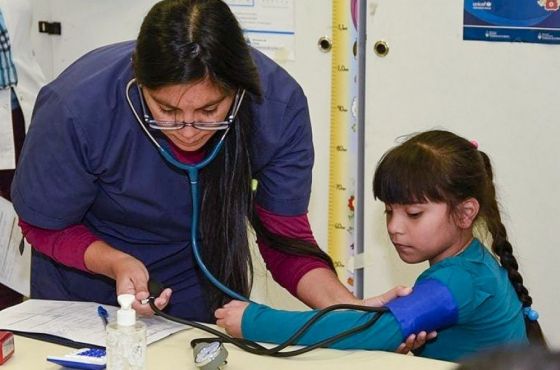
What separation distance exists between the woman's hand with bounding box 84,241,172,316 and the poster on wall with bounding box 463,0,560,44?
1.28 meters

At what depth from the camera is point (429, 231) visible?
5.89 feet

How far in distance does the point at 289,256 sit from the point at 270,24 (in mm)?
1213

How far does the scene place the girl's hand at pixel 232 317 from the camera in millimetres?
1551

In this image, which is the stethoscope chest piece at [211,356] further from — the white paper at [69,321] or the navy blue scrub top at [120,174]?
the navy blue scrub top at [120,174]

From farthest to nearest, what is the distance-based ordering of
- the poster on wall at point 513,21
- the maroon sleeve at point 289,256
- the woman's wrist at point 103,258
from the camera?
1. the poster on wall at point 513,21
2. the maroon sleeve at point 289,256
3. the woman's wrist at point 103,258

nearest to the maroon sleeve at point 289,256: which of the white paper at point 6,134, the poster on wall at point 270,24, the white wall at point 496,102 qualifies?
the white wall at point 496,102

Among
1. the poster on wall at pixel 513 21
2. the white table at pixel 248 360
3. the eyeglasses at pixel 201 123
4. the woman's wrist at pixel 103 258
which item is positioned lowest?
the white table at pixel 248 360

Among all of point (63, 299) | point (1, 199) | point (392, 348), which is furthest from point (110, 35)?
point (392, 348)

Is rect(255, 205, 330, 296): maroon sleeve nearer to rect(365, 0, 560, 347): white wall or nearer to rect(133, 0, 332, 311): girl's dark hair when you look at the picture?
rect(133, 0, 332, 311): girl's dark hair

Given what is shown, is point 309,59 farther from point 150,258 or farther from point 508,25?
point 150,258

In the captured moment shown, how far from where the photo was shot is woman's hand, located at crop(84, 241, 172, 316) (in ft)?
5.00

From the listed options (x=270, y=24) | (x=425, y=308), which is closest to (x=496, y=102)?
(x=270, y=24)

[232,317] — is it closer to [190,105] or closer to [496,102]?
[190,105]

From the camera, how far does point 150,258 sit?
1768 mm
